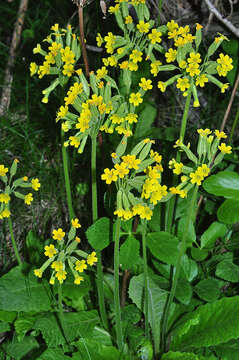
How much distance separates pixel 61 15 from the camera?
3.62 meters

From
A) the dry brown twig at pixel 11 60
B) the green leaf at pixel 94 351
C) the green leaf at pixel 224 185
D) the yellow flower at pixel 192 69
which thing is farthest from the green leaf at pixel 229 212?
the dry brown twig at pixel 11 60

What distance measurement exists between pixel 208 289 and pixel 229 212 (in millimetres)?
429

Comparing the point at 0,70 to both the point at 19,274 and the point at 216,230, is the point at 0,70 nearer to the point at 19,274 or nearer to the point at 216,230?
the point at 19,274

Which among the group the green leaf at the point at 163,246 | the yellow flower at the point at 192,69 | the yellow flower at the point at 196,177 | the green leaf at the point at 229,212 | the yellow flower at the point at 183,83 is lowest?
the green leaf at the point at 163,246

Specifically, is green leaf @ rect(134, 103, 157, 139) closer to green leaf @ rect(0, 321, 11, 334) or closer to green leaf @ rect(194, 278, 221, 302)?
green leaf @ rect(194, 278, 221, 302)

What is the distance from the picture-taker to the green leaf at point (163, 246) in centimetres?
196

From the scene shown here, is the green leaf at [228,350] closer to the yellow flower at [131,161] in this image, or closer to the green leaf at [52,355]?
the green leaf at [52,355]

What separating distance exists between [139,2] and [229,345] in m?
1.56

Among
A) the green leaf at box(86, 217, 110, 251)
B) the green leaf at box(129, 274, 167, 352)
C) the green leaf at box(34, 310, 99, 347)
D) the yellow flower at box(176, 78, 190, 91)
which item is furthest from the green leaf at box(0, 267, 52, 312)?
the yellow flower at box(176, 78, 190, 91)

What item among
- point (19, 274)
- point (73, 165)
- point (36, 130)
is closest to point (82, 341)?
point (19, 274)

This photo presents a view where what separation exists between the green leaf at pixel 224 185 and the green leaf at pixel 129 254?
382mm

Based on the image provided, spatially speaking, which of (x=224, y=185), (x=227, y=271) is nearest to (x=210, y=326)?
(x=227, y=271)

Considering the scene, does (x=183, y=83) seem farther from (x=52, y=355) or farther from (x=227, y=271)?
(x=52, y=355)

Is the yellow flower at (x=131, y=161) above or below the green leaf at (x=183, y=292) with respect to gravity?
above
